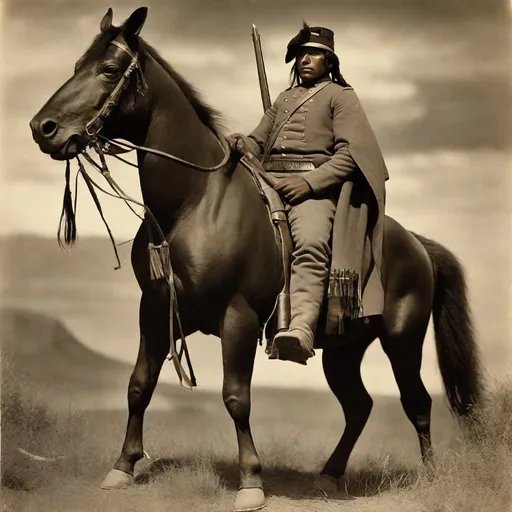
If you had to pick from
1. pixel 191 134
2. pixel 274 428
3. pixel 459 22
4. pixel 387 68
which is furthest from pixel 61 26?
pixel 274 428

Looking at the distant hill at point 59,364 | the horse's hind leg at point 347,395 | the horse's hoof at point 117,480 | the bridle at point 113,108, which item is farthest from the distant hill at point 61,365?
the bridle at point 113,108

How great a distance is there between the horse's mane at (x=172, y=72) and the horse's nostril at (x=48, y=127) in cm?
24

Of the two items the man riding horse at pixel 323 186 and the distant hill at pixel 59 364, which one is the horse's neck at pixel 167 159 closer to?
the man riding horse at pixel 323 186

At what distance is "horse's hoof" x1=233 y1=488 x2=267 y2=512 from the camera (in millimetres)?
3484

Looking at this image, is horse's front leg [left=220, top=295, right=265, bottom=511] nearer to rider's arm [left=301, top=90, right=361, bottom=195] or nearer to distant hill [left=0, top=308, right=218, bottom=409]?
rider's arm [left=301, top=90, right=361, bottom=195]

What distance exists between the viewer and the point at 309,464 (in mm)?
4348

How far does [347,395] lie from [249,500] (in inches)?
30.9

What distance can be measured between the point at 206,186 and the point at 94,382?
135cm

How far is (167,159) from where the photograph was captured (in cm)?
351

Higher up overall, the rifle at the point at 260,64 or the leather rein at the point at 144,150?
the rifle at the point at 260,64

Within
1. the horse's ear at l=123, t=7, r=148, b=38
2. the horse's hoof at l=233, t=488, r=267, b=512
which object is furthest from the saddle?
the horse's ear at l=123, t=7, r=148, b=38

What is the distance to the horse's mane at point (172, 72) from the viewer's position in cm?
345

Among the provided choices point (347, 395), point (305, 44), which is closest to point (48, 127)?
point (305, 44)

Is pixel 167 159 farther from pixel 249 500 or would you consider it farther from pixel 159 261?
pixel 249 500
